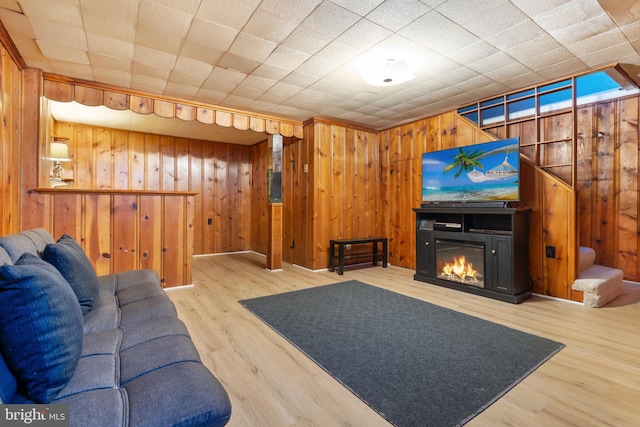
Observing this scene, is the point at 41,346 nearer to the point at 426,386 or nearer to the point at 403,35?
the point at 426,386

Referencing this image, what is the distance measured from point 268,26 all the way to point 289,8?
0.29 m

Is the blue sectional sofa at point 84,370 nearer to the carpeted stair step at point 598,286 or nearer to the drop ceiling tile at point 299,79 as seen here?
the drop ceiling tile at point 299,79

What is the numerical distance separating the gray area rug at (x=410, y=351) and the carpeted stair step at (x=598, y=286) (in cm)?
126

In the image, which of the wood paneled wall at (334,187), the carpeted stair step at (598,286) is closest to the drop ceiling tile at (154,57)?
the wood paneled wall at (334,187)

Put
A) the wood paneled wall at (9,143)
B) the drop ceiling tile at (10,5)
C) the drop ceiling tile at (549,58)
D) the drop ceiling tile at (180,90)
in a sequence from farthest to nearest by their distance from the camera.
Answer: the drop ceiling tile at (180,90), the drop ceiling tile at (549,58), the wood paneled wall at (9,143), the drop ceiling tile at (10,5)

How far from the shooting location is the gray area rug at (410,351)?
160cm

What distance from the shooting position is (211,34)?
2.51 meters

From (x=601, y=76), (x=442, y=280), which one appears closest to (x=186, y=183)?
(x=442, y=280)

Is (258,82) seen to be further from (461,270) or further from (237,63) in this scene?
(461,270)

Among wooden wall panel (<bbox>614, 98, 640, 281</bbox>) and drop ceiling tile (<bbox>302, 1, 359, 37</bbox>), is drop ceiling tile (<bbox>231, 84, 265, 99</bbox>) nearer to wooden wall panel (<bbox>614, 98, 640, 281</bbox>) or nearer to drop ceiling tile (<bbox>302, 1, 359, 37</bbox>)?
drop ceiling tile (<bbox>302, 1, 359, 37</bbox>)

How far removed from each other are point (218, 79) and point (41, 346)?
3.10 meters

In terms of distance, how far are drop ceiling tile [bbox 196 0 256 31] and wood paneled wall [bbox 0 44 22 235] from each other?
68.1 inches

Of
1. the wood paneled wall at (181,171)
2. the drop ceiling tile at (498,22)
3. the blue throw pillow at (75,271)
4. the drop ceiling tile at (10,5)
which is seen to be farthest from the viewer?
the wood paneled wall at (181,171)

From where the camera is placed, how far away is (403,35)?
251cm
